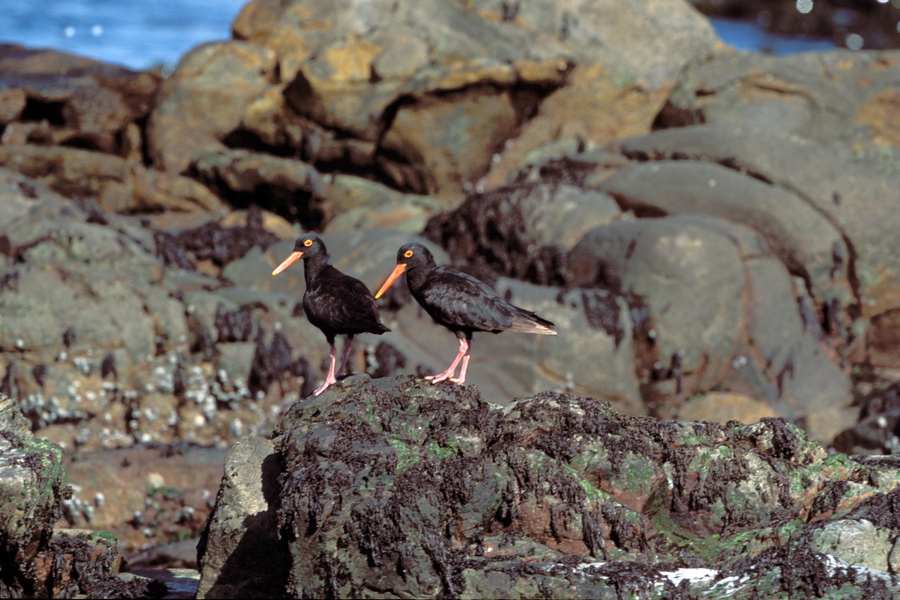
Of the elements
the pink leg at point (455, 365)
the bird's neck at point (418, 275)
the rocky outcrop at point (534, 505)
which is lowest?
the rocky outcrop at point (534, 505)

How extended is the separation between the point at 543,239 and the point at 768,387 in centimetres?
404

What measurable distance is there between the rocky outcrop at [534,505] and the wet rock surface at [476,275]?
0.02m

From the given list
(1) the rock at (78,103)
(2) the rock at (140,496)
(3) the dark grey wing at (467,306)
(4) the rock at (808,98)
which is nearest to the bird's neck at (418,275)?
(3) the dark grey wing at (467,306)

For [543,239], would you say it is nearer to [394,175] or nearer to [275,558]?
[394,175]

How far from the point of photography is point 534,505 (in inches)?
255

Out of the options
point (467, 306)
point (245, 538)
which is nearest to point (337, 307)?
point (467, 306)

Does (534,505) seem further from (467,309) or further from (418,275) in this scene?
(418,275)

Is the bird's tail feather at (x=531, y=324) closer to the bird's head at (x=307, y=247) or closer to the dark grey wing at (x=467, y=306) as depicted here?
the dark grey wing at (x=467, y=306)

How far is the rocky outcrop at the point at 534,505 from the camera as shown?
6051 mm

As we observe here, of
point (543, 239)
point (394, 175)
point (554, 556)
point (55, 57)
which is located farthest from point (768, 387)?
point (55, 57)

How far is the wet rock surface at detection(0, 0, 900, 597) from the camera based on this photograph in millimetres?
6496

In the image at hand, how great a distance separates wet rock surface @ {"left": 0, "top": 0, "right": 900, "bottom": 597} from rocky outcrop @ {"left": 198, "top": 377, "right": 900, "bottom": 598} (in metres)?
0.02

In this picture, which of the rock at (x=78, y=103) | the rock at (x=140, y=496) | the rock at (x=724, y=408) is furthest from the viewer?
the rock at (x=78, y=103)

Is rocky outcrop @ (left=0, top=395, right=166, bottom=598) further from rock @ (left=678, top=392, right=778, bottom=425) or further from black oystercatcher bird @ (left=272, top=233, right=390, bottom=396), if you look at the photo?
rock @ (left=678, top=392, right=778, bottom=425)
